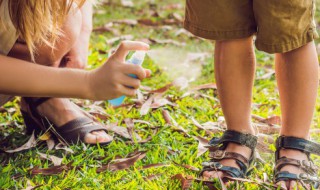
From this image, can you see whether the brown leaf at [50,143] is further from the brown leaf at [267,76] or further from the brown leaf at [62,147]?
the brown leaf at [267,76]

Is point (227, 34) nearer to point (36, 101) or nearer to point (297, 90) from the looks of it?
point (297, 90)

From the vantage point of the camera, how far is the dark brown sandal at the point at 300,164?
90.0 inches

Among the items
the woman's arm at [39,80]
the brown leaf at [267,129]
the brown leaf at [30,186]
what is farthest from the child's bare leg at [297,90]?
the brown leaf at [30,186]

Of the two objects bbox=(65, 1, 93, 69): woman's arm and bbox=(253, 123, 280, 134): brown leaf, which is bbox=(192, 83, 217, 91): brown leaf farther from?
bbox=(65, 1, 93, 69): woman's arm

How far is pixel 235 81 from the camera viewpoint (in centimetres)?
236

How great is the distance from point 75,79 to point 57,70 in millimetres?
86

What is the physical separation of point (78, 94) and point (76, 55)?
0.89 m

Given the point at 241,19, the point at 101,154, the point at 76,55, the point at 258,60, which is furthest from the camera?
the point at 258,60

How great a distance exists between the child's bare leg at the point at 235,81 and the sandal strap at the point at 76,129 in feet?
2.10

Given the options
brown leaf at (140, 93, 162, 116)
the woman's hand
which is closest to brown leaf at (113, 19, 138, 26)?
brown leaf at (140, 93, 162, 116)

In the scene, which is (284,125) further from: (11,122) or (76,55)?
(11,122)

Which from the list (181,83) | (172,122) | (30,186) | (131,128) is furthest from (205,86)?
(30,186)

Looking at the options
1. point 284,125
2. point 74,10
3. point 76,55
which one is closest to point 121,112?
point 76,55

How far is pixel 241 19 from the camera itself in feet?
7.54
